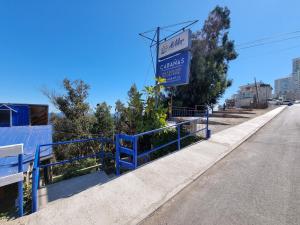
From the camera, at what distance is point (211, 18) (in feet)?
78.3

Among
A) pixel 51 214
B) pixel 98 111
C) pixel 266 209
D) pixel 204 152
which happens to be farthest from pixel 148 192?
pixel 98 111

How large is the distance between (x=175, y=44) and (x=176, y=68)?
39.8 inches

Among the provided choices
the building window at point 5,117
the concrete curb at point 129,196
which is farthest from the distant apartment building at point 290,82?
the building window at point 5,117

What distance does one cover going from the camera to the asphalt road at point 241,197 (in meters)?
2.74

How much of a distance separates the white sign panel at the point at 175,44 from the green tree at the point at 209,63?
462 inches

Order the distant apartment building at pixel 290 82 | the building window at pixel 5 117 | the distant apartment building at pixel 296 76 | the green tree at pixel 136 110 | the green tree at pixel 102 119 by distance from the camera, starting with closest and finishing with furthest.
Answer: the green tree at pixel 136 110, the building window at pixel 5 117, the green tree at pixel 102 119, the distant apartment building at pixel 296 76, the distant apartment building at pixel 290 82

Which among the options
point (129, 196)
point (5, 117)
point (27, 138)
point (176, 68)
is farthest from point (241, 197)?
point (5, 117)

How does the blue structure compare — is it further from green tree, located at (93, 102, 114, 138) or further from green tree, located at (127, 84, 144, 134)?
green tree, located at (127, 84, 144, 134)

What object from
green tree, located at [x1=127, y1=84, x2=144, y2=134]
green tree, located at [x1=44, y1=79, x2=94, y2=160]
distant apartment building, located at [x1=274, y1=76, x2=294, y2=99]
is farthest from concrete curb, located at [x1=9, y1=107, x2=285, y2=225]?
distant apartment building, located at [x1=274, y1=76, x2=294, y2=99]

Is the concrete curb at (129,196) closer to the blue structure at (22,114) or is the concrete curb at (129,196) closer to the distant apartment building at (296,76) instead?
the blue structure at (22,114)

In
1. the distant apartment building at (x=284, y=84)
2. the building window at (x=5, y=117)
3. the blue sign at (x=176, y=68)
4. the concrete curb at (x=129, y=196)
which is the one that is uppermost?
the distant apartment building at (x=284, y=84)

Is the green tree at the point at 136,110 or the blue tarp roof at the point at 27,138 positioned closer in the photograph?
the green tree at the point at 136,110

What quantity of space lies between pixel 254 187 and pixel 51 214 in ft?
12.8

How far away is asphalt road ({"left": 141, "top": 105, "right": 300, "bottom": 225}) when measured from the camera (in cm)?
274
